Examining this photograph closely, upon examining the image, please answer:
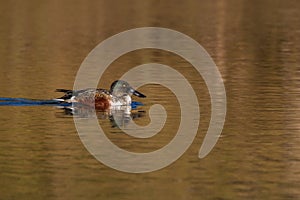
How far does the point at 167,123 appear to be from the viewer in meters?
17.9

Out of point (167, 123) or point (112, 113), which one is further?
point (112, 113)

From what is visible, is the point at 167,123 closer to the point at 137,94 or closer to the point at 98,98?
the point at 98,98

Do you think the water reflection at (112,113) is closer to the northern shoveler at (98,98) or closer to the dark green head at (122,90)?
the northern shoveler at (98,98)

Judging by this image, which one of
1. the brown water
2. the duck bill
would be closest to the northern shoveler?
the duck bill

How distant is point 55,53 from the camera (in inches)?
1204

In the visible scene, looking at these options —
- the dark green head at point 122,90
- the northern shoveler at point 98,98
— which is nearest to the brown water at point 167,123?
the dark green head at point 122,90

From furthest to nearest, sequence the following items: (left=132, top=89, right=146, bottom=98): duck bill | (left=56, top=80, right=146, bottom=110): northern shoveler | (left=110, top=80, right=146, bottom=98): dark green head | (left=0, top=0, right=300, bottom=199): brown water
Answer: (left=132, top=89, right=146, bottom=98): duck bill < (left=110, top=80, right=146, bottom=98): dark green head < (left=56, top=80, right=146, bottom=110): northern shoveler < (left=0, top=0, right=300, bottom=199): brown water

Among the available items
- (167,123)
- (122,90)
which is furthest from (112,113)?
(167,123)

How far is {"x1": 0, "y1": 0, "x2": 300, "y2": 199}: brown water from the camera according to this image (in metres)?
13.2

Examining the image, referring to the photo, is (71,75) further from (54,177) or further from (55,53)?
(54,177)

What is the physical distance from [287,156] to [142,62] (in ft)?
45.3

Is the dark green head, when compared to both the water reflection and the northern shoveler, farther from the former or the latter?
the water reflection

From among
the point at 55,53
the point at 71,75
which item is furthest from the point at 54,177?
the point at 55,53

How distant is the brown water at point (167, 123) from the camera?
1324 cm
